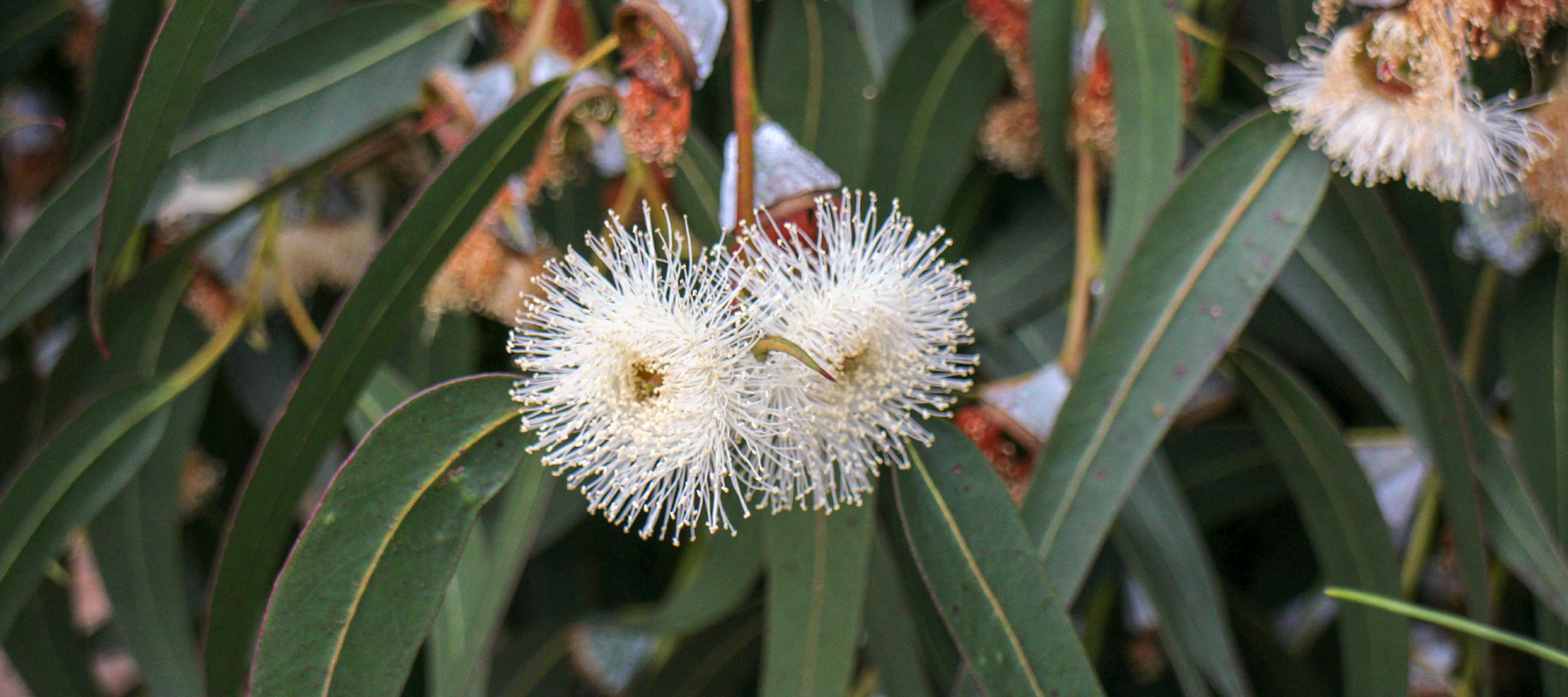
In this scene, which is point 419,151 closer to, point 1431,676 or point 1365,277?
point 1365,277

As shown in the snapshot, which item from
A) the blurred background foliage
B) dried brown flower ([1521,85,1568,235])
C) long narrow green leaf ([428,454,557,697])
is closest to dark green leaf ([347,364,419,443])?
the blurred background foliage

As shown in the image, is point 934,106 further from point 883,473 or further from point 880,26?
point 883,473

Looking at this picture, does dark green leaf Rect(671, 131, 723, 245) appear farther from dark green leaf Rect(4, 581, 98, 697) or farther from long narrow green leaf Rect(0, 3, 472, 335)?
dark green leaf Rect(4, 581, 98, 697)

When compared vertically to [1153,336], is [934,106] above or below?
above

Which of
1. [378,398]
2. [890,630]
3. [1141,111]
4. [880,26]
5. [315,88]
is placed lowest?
[890,630]

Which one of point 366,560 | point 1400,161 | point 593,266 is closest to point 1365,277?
point 1400,161

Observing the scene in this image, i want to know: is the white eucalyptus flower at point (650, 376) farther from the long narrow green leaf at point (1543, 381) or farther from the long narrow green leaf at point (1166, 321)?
the long narrow green leaf at point (1543, 381)

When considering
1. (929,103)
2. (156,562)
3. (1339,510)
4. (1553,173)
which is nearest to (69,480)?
(156,562)

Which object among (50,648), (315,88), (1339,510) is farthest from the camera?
(50,648)
